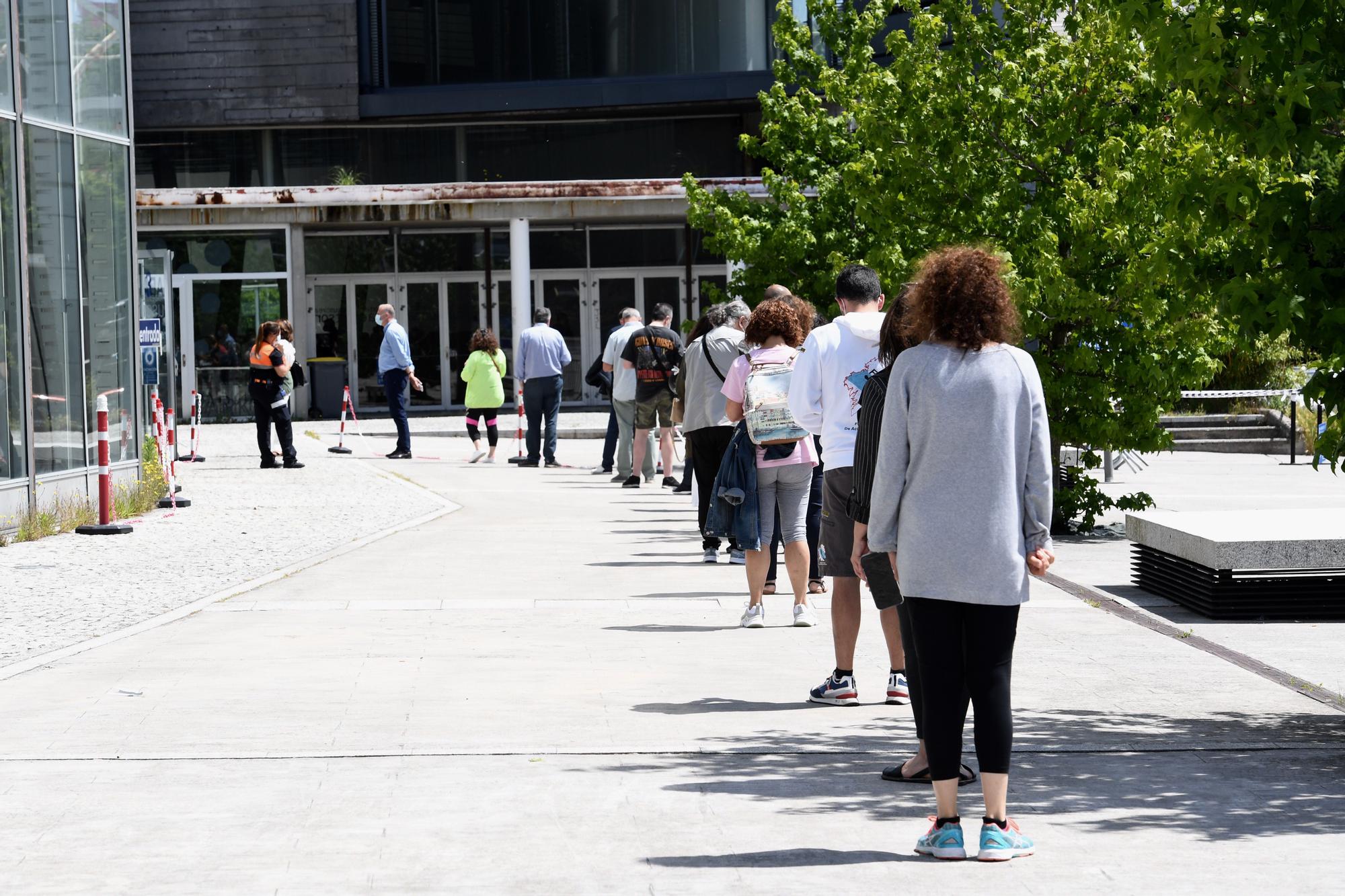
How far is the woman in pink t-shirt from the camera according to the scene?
936cm

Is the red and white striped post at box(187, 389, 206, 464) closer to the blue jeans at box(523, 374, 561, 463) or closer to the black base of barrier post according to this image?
the blue jeans at box(523, 374, 561, 463)

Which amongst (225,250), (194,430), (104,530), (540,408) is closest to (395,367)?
(540,408)

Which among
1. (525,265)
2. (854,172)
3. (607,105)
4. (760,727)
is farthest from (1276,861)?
(607,105)

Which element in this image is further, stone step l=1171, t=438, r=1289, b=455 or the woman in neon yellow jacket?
stone step l=1171, t=438, r=1289, b=455

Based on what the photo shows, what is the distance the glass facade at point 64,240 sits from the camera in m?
14.6

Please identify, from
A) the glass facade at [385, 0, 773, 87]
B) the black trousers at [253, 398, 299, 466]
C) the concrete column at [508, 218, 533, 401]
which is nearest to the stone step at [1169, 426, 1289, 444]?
the black trousers at [253, 398, 299, 466]

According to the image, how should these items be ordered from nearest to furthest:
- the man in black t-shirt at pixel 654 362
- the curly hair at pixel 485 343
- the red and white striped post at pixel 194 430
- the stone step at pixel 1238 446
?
the man in black t-shirt at pixel 654 362 → the red and white striped post at pixel 194 430 → the curly hair at pixel 485 343 → the stone step at pixel 1238 446

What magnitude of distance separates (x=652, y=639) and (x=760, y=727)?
2.25 m

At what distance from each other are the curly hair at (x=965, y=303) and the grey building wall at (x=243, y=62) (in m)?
35.4

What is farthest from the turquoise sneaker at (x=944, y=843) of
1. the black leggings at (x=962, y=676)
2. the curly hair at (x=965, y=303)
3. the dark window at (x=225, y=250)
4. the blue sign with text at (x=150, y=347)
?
the dark window at (x=225, y=250)

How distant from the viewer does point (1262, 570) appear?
995cm

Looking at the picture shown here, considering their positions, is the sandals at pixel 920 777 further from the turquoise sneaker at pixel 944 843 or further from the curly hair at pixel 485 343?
the curly hair at pixel 485 343

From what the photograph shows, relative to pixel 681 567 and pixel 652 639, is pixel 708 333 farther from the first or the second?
pixel 652 639

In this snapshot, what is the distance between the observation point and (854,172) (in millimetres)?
15039
